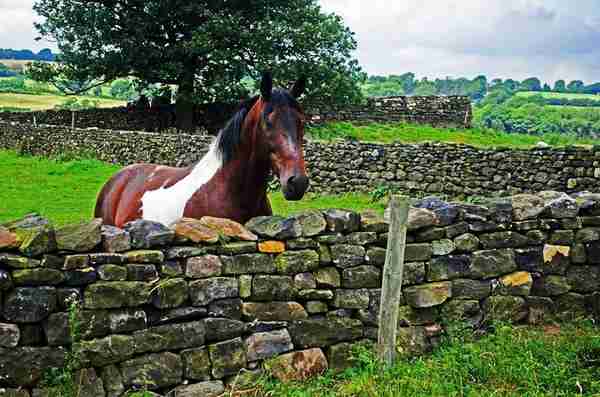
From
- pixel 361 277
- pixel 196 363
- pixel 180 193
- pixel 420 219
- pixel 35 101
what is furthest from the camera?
pixel 35 101

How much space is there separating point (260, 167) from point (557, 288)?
10.3ft

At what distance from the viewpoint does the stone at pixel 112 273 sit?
4.74m

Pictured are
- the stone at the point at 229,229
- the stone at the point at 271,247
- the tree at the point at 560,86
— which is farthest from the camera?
the tree at the point at 560,86

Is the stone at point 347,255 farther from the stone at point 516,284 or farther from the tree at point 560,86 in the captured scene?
the tree at point 560,86

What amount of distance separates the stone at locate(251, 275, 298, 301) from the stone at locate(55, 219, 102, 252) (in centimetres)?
130

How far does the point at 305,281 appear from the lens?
563 cm

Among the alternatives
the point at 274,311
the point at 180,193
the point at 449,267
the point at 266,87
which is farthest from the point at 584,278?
the point at 180,193

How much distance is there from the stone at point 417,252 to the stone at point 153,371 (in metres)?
2.20

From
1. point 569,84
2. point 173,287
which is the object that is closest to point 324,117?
point 173,287

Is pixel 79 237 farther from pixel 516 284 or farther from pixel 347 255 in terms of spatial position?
pixel 516 284

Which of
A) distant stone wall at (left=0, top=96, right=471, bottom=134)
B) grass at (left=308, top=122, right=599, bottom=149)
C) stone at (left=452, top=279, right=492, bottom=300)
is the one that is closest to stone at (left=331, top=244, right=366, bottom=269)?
stone at (left=452, top=279, right=492, bottom=300)

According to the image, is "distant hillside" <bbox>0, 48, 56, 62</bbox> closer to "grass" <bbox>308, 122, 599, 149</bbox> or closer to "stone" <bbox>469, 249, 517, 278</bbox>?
"grass" <bbox>308, 122, 599, 149</bbox>

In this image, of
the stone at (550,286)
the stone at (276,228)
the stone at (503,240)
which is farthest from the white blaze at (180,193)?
the stone at (550,286)

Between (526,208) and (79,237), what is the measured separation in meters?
4.14
